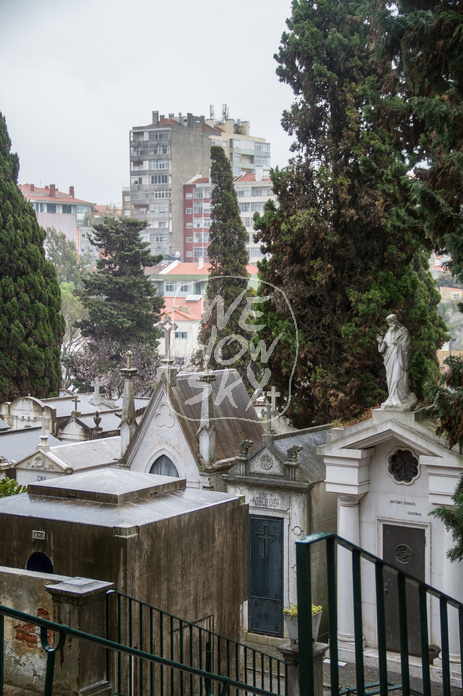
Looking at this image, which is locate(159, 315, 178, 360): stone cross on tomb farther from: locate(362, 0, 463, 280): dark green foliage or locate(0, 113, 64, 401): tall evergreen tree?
locate(0, 113, 64, 401): tall evergreen tree

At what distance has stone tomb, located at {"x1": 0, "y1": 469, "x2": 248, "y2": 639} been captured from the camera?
9.13 meters

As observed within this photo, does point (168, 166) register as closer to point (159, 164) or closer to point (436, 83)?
point (159, 164)

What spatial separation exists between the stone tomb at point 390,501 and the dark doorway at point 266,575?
4.14ft

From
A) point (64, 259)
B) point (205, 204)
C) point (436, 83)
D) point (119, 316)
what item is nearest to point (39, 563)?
point (436, 83)

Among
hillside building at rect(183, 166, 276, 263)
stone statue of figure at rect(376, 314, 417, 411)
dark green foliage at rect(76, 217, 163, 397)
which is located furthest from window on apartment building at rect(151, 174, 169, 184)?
stone statue of figure at rect(376, 314, 417, 411)

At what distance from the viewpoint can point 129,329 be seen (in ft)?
142

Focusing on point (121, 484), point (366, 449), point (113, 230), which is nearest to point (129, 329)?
point (113, 230)

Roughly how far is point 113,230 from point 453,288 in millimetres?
39197

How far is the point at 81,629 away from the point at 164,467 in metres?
10.7

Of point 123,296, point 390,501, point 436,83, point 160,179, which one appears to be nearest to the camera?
point 436,83

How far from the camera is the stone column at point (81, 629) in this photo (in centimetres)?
598

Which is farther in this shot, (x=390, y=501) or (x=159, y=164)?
(x=159, y=164)

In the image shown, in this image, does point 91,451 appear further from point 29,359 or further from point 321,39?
point 29,359

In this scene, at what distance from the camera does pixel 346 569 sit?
1359 cm
